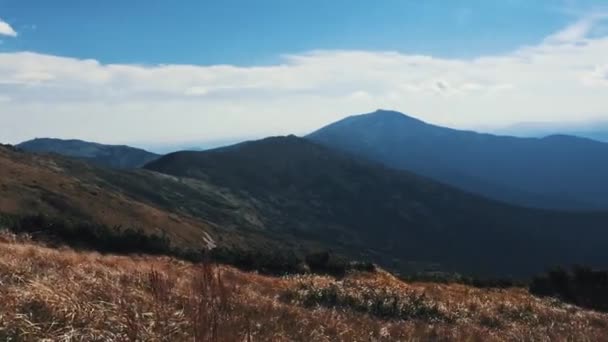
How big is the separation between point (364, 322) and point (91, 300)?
6.16 metres

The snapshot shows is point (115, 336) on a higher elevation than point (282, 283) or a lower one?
higher

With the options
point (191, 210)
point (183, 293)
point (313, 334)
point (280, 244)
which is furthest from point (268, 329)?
point (191, 210)

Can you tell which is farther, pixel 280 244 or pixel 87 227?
pixel 280 244

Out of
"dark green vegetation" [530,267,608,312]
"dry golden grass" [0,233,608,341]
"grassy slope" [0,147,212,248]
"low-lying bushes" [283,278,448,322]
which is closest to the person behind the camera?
"dry golden grass" [0,233,608,341]

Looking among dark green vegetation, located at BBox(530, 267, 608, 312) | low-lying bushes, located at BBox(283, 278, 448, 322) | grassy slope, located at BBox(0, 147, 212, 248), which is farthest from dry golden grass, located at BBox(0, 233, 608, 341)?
grassy slope, located at BBox(0, 147, 212, 248)

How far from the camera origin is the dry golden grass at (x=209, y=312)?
22.6 ft

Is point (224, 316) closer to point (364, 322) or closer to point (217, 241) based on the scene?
point (364, 322)

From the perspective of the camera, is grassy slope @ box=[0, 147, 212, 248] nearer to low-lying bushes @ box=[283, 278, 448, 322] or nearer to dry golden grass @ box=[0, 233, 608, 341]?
low-lying bushes @ box=[283, 278, 448, 322]

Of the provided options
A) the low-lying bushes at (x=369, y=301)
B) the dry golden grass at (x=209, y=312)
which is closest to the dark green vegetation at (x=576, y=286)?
the dry golden grass at (x=209, y=312)

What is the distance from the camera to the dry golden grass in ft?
22.6

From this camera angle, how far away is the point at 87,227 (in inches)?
1262

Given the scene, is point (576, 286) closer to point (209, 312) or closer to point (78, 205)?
point (209, 312)

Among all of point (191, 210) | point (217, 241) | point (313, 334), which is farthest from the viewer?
point (191, 210)

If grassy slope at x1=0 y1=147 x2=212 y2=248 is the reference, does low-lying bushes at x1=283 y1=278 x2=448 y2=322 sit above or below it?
above
